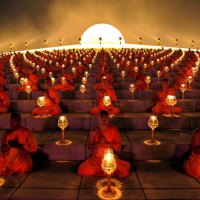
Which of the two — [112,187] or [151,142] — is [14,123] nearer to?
[112,187]

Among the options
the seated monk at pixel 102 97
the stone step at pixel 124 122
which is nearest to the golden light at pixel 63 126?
the stone step at pixel 124 122

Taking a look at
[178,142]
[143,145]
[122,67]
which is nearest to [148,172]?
[143,145]

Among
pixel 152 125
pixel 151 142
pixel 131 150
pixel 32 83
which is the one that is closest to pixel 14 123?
pixel 131 150

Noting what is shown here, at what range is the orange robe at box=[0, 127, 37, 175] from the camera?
4.53 meters

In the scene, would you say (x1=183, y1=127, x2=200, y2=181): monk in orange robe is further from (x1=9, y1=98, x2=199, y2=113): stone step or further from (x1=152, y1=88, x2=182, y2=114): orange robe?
(x1=9, y1=98, x2=199, y2=113): stone step

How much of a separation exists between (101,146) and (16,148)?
1316 mm

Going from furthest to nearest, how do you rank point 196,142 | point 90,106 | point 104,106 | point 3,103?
point 90,106, point 3,103, point 104,106, point 196,142

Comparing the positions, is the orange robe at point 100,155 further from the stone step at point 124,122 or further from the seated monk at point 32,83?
the seated monk at point 32,83

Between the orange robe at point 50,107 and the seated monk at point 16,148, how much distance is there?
2.26m

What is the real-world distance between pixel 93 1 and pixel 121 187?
2820 cm

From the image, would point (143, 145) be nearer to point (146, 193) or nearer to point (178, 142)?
point (178, 142)

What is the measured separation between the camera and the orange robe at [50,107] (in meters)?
6.93

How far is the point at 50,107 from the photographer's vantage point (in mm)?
7062

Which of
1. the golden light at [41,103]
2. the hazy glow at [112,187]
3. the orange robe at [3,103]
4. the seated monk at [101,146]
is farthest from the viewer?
the orange robe at [3,103]
